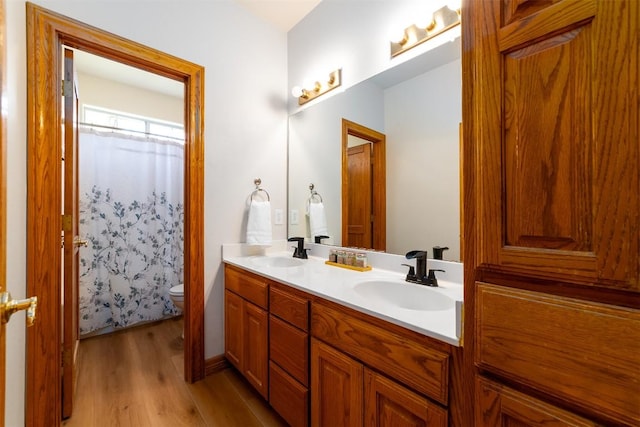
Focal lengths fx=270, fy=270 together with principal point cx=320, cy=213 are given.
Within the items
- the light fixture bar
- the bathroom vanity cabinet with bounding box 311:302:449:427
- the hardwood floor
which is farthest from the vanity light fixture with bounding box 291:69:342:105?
the hardwood floor

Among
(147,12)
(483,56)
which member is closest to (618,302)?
(483,56)

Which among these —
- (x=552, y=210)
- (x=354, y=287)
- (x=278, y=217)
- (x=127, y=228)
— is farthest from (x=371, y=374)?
(x=127, y=228)

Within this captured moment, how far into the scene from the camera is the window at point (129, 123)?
107 inches

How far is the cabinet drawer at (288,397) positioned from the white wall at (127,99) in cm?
293

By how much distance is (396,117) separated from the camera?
1494mm

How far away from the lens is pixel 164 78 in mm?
2664

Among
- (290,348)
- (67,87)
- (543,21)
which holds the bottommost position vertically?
(290,348)

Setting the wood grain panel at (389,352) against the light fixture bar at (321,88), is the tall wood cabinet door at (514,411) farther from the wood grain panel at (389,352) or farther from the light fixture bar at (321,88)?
the light fixture bar at (321,88)

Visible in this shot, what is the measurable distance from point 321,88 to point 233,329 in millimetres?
1762

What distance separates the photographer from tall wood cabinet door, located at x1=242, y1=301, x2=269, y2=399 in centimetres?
145

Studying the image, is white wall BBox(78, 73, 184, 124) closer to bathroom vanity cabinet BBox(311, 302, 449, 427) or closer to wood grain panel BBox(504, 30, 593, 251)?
bathroom vanity cabinet BBox(311, 302, 449, 427)

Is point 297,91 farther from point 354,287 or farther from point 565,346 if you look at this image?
point 565,346

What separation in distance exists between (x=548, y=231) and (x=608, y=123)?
0.20m

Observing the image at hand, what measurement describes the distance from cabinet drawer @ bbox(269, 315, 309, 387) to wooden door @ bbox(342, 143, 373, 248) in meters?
0.68
